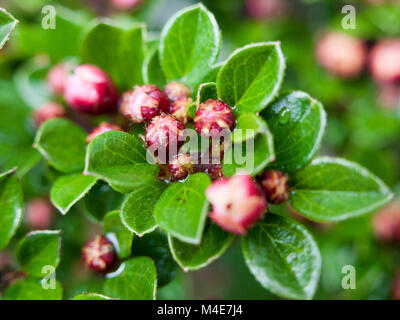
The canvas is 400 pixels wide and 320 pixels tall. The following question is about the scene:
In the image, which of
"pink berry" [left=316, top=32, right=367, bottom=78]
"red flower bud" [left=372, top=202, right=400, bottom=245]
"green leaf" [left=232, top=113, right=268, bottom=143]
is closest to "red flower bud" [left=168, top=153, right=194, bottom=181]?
"green leaf" [left=232, top=113, right=268, bottom=143]

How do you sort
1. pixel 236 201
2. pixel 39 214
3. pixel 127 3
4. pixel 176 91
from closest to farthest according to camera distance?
pixel 236 201
pixel 176 91
pixel 39 214
pixel 127 3

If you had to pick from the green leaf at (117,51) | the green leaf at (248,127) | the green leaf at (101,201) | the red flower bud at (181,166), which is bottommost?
the green leaf at (101,201)

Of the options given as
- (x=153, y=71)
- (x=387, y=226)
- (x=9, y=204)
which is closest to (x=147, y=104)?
(x=153, y=71)

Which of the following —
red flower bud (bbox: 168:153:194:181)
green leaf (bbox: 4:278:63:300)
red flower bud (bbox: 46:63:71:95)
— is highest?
red flower bud (bbox: 46:63:71:95)

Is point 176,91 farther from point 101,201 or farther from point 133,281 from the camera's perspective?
point 133,281

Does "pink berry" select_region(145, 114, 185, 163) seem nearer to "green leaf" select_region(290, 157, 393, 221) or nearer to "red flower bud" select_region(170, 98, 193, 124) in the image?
"red flower bud" select_region(170, 98, 193, 124)

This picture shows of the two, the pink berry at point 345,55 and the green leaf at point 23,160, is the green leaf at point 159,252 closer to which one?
Result: the green leaf at point 23,160

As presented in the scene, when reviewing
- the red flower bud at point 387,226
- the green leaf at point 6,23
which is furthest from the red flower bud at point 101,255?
the red flower bud at point 387,226
